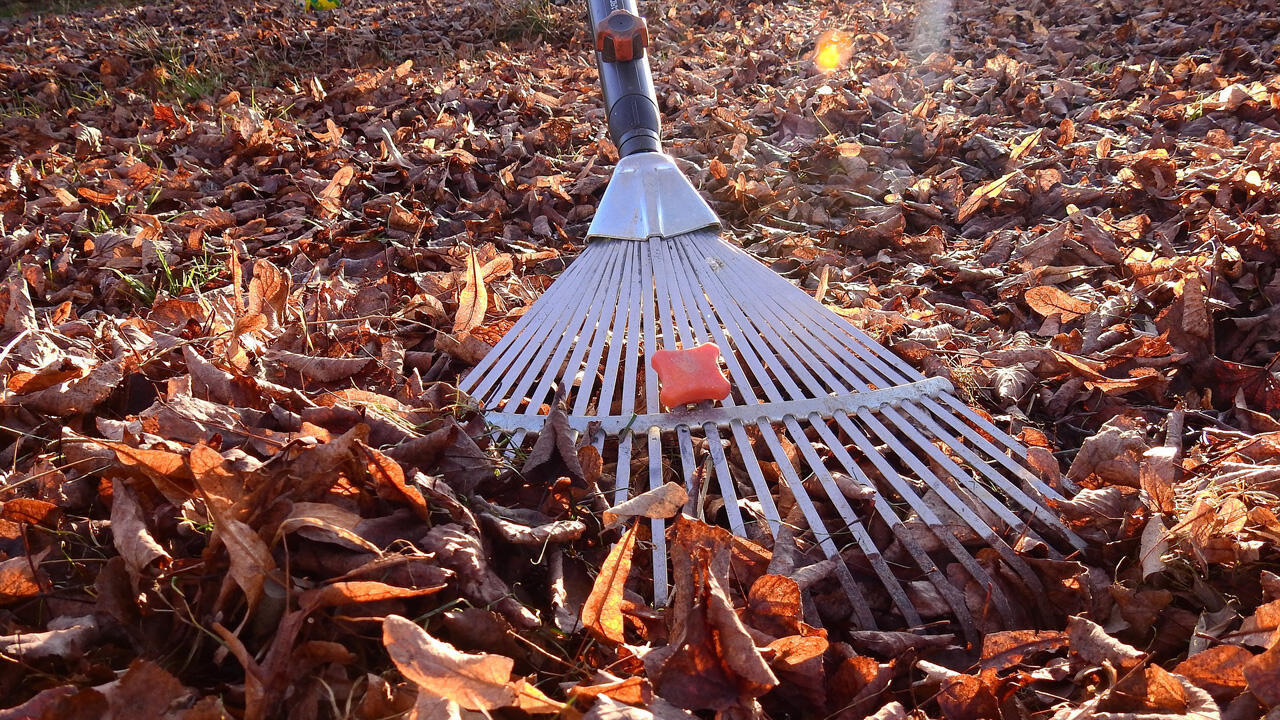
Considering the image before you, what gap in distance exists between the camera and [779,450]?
1383 millimetres

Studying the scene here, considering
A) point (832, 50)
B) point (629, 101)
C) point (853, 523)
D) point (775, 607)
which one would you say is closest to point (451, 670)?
point (775, 607)

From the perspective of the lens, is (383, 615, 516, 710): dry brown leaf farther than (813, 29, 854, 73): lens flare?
No

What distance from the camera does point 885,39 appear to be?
4180 mm

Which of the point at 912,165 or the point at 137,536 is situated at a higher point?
the point at 912,165

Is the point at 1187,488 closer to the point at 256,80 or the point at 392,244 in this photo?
the point at 392,244

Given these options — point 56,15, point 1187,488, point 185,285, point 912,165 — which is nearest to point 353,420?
point 185,285

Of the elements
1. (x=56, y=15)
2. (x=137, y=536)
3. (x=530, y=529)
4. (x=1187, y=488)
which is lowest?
(x=1187, y=488)

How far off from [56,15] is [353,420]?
7301mm

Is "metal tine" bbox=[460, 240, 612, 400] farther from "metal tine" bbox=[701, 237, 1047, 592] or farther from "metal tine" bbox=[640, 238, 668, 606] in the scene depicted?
"metal tine" bbox=[701, 237, 1047, 592]

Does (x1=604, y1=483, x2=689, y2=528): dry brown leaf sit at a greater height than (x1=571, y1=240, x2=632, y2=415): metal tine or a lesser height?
lesser

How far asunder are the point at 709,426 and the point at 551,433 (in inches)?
11.8

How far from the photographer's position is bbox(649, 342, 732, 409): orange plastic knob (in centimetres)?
148

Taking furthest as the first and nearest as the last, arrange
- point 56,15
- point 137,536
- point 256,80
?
point 56,15
point 256,80
point 137,536

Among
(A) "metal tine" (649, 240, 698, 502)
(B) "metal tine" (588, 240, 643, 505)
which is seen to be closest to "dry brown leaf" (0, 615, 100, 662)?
(B) "metal tine" (588, 240, 643, 505)
